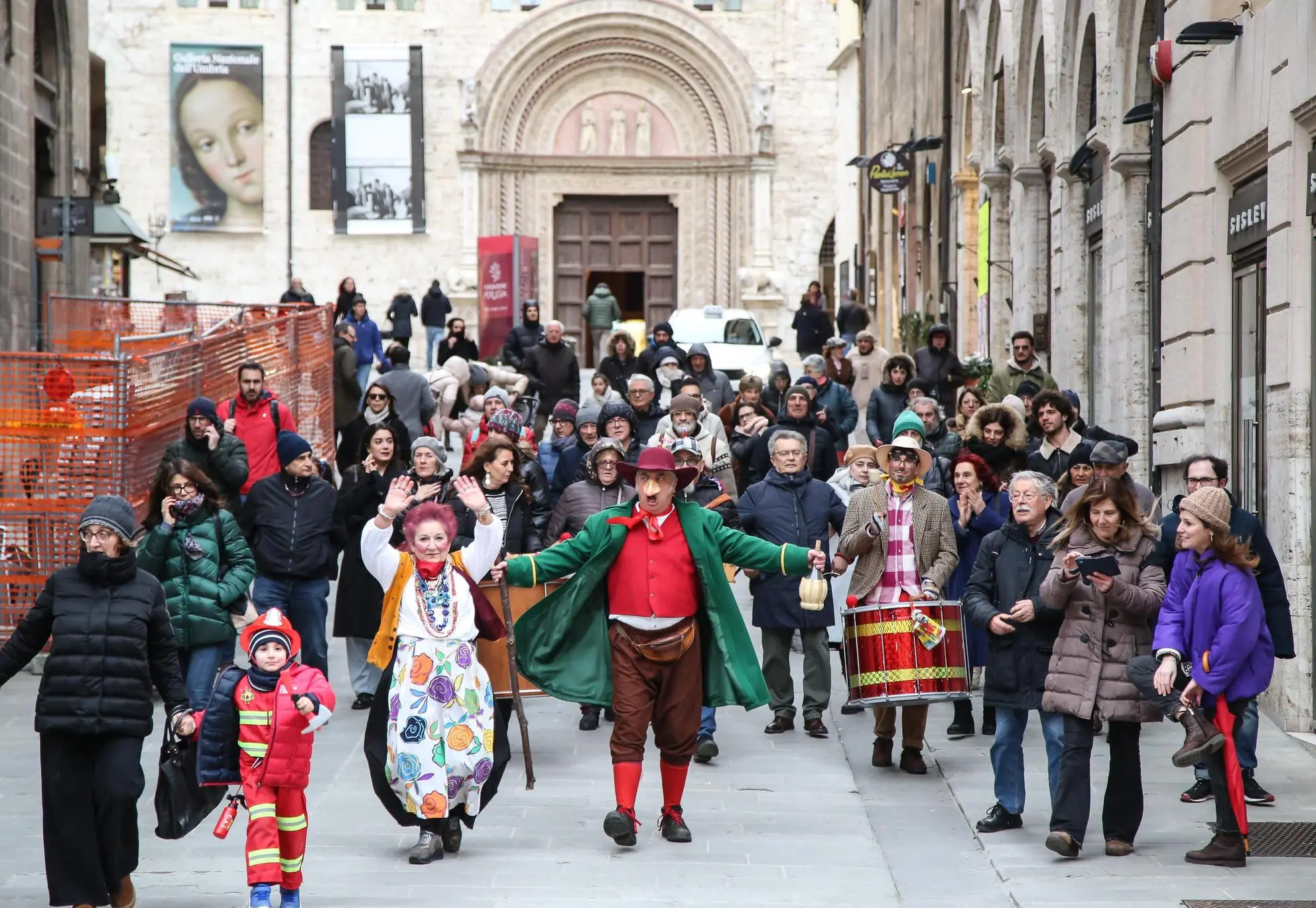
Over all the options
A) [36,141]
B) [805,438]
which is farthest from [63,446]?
[36,141]

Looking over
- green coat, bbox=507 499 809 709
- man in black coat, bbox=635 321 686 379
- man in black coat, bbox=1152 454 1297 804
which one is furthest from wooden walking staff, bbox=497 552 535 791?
man in black coat, bbox=635 321 686 379

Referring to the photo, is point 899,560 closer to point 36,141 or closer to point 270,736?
point 270,736

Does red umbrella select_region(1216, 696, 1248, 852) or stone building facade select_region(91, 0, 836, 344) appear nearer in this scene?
red umbrella select_region(1216, 696, 1248, 852)

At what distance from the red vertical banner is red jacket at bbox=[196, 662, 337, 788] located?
24.7 meters

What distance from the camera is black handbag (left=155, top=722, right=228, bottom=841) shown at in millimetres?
6750

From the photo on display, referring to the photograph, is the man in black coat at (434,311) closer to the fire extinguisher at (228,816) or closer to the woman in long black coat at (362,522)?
the woman in long black coat at (362,522)

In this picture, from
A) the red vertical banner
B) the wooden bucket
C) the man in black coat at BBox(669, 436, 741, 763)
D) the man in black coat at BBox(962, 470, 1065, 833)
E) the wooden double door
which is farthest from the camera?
the wooden double door

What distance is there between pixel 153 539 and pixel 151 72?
33.8 m

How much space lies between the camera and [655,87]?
42.5 metres


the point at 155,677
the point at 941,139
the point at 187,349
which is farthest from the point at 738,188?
the point at 155,677

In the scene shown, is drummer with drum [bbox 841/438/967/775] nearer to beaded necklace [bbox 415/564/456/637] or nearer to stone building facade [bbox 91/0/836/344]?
beaded necklace [bbox 415/564/456/637]

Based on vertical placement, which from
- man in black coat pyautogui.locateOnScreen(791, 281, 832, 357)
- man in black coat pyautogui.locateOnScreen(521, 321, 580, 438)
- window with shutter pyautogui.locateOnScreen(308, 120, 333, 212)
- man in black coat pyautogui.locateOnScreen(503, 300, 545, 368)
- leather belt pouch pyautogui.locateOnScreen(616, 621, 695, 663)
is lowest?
leather belt pouch pyautogui.locateOnScreen(616, 621, 695, 663)

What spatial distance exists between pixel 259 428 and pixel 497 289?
741 inches

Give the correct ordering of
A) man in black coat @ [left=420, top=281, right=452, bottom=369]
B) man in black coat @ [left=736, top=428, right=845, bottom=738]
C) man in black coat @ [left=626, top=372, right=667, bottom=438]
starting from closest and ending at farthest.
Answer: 1. man in black coat @ [left=736, top=428, right=845, bottom=738]
2. man in black coat @ [left=626, top=372, right=667, bottom=438]
3. man in black coat @ [left=420, top=281, right=452, bottom=369]
